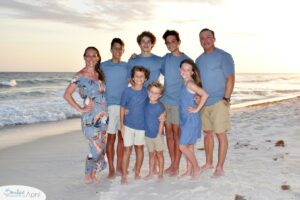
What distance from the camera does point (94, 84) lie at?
16.5 ft

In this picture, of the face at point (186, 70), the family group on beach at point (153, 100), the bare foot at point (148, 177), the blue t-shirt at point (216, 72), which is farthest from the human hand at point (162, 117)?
the bare foot at point (148, 177)

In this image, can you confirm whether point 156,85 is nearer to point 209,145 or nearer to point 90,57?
point 90,57

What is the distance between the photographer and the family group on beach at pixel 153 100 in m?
5.02

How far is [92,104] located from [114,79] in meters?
0.54

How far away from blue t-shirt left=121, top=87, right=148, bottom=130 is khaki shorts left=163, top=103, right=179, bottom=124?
437mm

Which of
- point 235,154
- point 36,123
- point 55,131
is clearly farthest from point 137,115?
point 36,123

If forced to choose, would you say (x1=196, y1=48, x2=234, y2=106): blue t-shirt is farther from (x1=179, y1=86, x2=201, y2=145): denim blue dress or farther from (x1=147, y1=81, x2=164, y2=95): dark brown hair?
(x1=147, y1=81, x2=164, y2=95): dark brown hair

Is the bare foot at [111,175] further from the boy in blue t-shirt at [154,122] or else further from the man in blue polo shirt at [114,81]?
the boy in blue t-shirt at [154,122]

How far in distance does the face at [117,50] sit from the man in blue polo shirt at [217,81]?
1088mm

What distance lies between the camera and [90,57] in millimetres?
5000

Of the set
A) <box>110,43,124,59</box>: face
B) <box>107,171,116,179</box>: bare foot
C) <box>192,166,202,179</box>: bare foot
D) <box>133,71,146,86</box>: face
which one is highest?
<box>110,43,124,59</box>: face

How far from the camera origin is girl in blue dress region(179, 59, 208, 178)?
4992mm

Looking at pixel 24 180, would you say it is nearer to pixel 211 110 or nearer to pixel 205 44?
pixel 211 110

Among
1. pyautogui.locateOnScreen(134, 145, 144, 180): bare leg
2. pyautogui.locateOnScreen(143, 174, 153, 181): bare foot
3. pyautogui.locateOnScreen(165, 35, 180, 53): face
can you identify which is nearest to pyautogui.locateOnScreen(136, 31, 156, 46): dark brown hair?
pyautogui.locateOnScreen(165, 35, 180, 53): face
